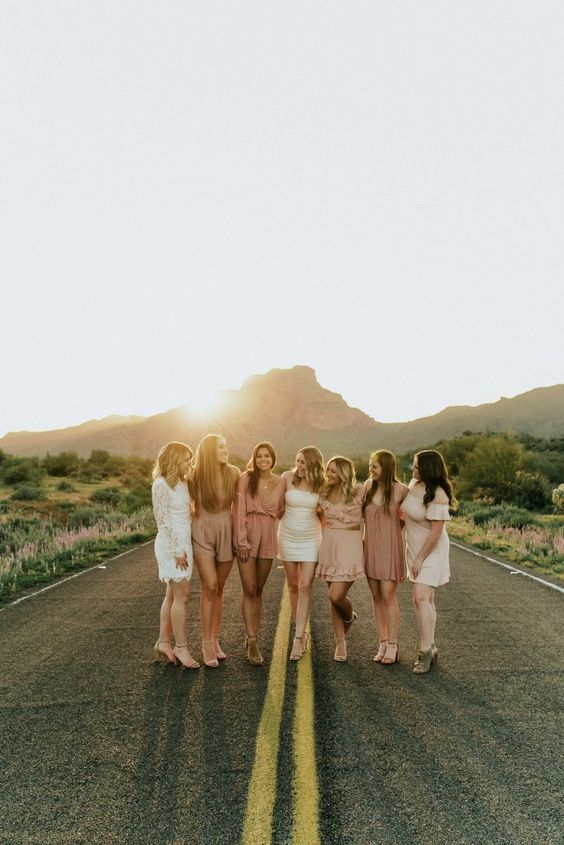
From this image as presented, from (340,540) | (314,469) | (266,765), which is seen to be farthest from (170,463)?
(266,765)

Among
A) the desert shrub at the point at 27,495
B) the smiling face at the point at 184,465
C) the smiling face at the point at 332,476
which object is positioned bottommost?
the desert shrub at the point at 27,495

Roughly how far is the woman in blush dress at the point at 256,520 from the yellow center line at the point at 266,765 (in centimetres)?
64

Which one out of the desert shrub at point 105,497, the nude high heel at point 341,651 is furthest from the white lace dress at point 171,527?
the desert shrub at point 105,497

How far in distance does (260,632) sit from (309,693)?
226 cm

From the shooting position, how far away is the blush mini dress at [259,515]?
6.95m

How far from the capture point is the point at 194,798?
12.9ft

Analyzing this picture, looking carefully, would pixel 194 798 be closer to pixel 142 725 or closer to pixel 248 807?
pixel 248 807

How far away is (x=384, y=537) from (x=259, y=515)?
4.12 ft

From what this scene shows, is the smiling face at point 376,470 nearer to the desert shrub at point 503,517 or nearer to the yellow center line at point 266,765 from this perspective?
the yellow center line at point 266,765

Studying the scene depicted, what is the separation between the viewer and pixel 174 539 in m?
6.68

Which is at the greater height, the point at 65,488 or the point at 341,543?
the point at 341,543

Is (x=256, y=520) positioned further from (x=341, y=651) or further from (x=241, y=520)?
(x=341, y=651)

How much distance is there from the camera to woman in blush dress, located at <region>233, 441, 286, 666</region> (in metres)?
6.91

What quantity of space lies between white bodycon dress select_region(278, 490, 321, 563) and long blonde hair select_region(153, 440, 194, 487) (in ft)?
3.73
